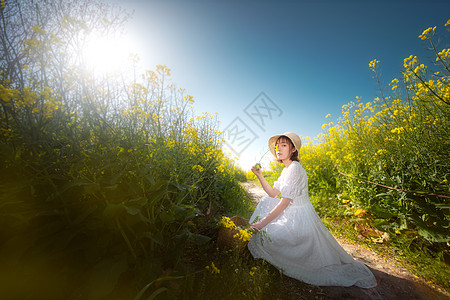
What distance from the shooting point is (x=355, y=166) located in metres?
3.64

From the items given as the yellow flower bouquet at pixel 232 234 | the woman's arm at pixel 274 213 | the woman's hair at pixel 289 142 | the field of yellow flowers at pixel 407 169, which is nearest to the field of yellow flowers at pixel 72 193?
the yellow flower bouquet at pixel 232 234

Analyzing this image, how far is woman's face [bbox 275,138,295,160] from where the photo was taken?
7.94ft

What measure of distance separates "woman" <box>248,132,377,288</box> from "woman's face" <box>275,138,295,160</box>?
24 cm

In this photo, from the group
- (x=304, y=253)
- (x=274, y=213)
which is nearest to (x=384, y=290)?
(x=304, y=253)

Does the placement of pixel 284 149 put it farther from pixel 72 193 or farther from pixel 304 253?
pixel 72 193

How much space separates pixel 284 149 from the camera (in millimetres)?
2418

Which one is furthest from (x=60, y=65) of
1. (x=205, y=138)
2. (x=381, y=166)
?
(x=381, y=166)

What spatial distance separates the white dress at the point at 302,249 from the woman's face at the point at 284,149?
28 cm

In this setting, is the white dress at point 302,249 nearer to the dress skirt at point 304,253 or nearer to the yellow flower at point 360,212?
the dress skirt at point 304,253

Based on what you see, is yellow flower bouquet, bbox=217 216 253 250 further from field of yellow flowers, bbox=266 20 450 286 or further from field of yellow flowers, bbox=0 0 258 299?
field of yellow flowers, bbox=266 20 450 286

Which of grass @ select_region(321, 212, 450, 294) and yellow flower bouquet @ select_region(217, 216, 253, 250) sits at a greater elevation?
yellow flower bouquet @ select_region(217, 216, 253, 250)

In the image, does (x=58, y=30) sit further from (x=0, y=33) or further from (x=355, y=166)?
(x=355, y=166)

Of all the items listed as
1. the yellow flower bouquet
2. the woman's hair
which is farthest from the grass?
the yellow flower bouquet

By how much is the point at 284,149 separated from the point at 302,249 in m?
1.19
